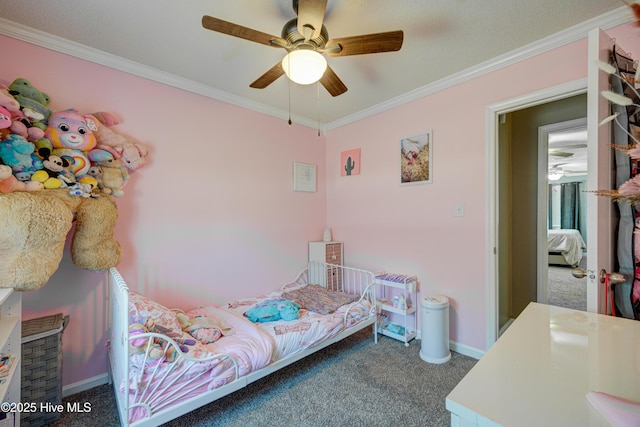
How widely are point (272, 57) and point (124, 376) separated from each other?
6.89 ft

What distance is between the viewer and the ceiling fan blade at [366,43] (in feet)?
4.22

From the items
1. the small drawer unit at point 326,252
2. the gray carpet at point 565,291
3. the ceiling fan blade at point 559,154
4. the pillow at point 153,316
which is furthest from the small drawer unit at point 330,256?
the ceiling fan blade at point 559,154

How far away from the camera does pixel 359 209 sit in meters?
3.04

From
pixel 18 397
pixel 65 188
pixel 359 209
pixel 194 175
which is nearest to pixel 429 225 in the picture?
pixel 359 209

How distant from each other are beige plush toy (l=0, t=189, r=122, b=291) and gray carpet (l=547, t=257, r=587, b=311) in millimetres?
4687

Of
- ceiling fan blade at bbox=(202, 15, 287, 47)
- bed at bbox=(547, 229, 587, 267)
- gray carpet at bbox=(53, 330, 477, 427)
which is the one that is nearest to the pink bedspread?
gray carpet at bbox=(53, 330, 477, 427)

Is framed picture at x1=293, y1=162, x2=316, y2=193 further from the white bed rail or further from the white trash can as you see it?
the white trash can

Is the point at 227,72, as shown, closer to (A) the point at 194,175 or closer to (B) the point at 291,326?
(A) the point at 194,175

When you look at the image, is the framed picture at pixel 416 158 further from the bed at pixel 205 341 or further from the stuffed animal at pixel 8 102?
the stuffed animal at pixel 8 102

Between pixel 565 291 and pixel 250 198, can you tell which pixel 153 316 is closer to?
pixel 250 198

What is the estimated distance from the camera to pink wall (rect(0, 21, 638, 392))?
181 centimetres

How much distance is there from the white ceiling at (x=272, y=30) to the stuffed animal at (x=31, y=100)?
0.37 metres

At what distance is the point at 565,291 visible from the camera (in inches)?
151

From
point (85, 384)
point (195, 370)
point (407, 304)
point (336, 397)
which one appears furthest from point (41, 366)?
point (407, 304)
